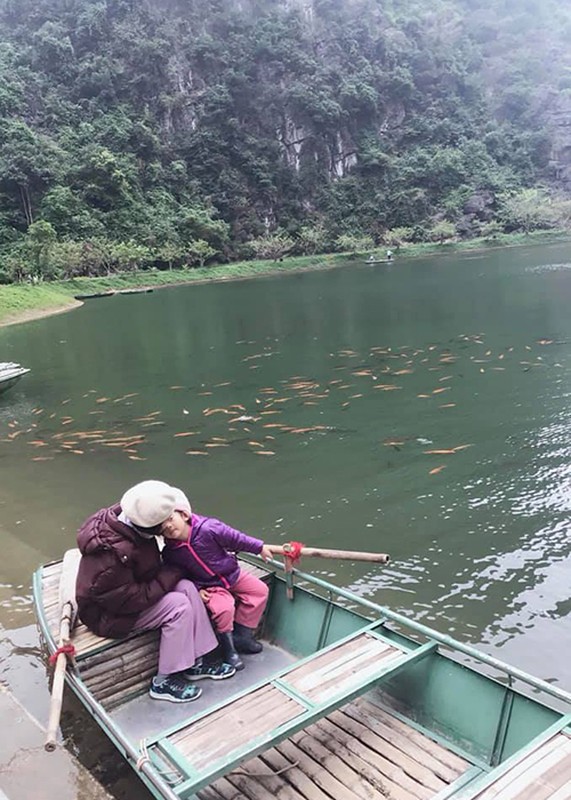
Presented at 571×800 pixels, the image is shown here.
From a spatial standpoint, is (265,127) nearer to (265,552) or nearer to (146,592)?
(265,552)

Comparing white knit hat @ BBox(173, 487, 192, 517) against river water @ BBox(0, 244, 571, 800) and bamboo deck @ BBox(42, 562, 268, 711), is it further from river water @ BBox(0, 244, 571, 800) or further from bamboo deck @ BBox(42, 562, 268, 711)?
river water @ BBox(0, 244, 571, 800)

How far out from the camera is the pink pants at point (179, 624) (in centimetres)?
469

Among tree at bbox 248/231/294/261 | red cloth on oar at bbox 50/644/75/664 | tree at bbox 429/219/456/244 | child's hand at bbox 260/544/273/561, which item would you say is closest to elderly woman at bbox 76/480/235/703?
red cloth on oar at bbox 50/644/75/664

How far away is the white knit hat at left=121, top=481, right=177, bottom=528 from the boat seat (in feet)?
4.14

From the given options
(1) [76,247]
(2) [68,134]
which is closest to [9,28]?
(2) [68,134]

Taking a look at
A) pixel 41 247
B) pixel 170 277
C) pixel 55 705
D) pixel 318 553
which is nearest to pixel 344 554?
pixel 318 553

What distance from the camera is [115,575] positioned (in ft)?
14.5

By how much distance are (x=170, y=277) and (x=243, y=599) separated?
56.7 metres

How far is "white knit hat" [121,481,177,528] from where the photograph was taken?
4219 mm

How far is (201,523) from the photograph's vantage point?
487 cm

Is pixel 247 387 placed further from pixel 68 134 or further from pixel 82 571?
pixel 68 134

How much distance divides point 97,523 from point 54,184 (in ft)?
232

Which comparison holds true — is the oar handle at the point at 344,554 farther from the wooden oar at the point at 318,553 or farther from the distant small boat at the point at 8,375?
the distant small boat at the point at 8,375

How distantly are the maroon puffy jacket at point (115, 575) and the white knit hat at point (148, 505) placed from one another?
8.6 inches
